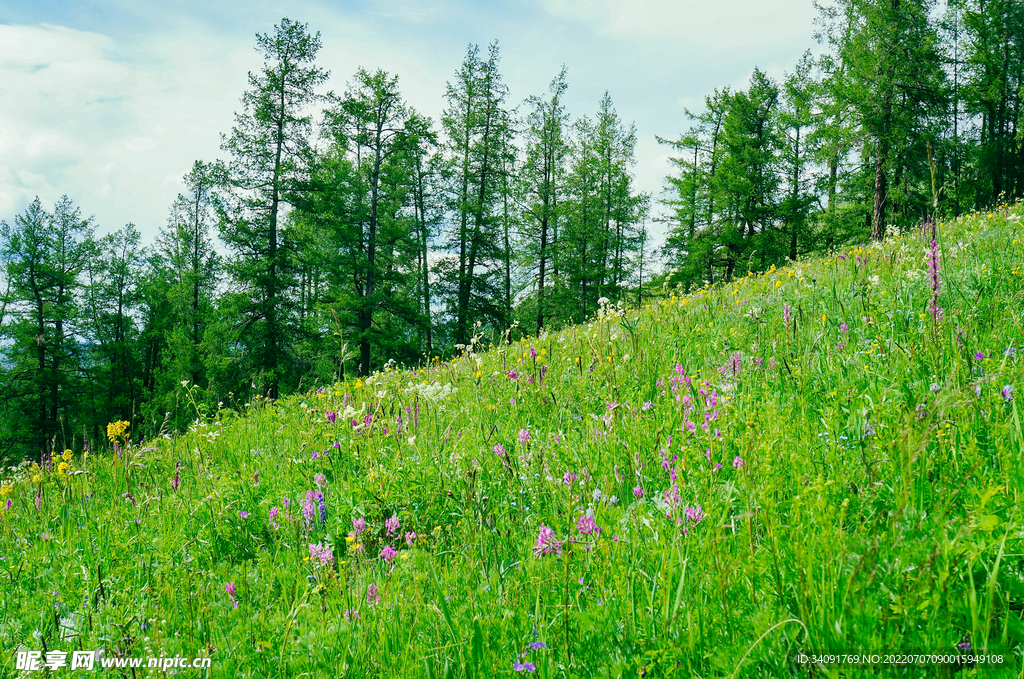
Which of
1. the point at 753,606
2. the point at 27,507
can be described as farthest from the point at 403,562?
the point at 27,507

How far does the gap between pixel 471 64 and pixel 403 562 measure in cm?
3056

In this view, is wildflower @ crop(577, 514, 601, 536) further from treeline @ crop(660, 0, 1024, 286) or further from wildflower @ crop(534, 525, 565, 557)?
treeline @ crop(660, 0, 1024, 286)

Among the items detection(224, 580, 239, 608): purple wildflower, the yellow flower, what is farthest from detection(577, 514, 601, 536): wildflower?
the yellow flower

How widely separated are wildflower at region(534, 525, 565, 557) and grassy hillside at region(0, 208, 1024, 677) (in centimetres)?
3

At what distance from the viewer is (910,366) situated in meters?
2.61

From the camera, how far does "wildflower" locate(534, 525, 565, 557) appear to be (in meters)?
1.74

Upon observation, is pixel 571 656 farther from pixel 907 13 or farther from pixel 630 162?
pixel 630 162

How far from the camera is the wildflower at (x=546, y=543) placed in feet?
5.69

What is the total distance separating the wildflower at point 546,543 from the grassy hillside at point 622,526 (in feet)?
0.09

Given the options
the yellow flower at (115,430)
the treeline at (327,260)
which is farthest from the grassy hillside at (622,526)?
the treeline at (327,260)

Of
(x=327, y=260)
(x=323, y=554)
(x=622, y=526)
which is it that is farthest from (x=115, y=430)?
(x=327, y=260)

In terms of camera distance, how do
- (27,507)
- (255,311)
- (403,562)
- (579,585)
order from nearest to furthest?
(579,585) < (403,562) < (27,507) < (255,311)

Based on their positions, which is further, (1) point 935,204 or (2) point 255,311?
(2) point 255,311

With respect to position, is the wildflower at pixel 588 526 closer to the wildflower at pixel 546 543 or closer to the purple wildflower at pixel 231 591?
the wildflower at pixel 546 543
